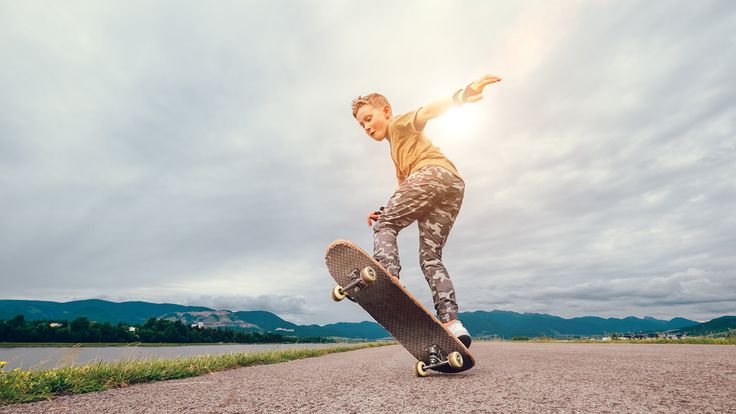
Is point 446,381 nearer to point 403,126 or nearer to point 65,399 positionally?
point 403,126

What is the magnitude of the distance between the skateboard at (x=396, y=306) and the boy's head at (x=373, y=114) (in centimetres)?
152

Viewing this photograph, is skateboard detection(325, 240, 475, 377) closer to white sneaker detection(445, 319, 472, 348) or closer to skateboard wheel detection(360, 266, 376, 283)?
skateboard wheel detection(360, 266, 376, 283)

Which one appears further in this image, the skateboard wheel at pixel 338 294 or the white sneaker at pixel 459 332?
the white sneaker at pixel 459 332

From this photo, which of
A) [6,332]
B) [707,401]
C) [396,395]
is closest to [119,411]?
[396,395]

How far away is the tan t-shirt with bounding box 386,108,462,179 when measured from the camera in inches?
152

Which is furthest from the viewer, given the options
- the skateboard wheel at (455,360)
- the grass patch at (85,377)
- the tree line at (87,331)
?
the tree line at (87,331)

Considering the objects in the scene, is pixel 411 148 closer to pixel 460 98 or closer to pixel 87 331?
pixel 460 98

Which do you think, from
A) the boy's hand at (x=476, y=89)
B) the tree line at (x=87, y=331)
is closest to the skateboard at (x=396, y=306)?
the boy's hand at (x=476, y=89)

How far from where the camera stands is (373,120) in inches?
162

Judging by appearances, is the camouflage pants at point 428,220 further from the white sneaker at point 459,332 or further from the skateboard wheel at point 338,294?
the skateboard wheel at point 338,294

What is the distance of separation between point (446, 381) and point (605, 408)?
3.87 ft

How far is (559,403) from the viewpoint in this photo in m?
1.97

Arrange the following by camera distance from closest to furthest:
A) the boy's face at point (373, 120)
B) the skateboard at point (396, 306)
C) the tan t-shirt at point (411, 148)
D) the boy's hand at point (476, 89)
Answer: the skateboard at point (396, 306), the boy's hand at point (476, 89), the tan t-shirt at point (411, 148), the boy's face at point (373, 120)

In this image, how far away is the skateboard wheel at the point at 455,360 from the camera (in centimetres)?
297
